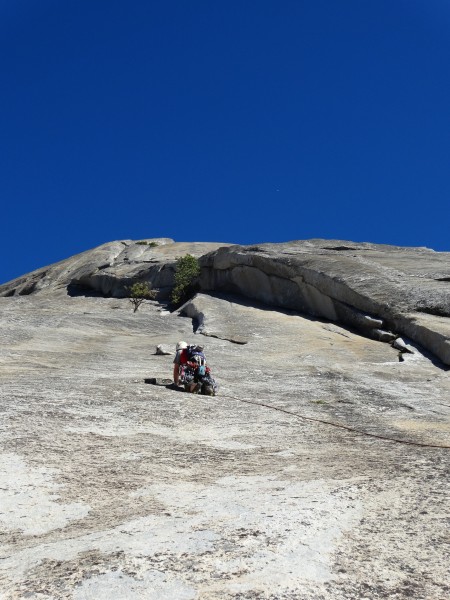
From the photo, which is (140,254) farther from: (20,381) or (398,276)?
(20,381)

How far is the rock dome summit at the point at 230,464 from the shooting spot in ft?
18.1

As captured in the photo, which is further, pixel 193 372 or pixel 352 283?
pixel 352 283

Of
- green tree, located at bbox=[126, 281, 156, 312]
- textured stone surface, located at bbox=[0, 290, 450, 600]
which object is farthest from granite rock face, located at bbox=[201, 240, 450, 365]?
textured stone surface, located at bbox=[0, 290, 450, 600]

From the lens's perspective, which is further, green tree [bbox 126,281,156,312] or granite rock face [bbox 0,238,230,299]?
granite rock face [bbox 0,238,230,299]

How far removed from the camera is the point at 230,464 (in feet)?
32.9

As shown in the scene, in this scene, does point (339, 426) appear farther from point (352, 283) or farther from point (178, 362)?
point (352, 283)

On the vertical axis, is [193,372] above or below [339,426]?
above

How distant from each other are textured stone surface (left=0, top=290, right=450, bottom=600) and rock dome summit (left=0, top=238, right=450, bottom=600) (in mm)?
29

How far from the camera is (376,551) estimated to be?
239 inches

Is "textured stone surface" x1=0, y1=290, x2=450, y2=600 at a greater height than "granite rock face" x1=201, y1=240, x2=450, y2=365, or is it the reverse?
"granite rock face" x1=201, y1=240, x2=450, y2=365

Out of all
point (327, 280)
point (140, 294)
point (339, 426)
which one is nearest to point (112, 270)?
point (140, 294)

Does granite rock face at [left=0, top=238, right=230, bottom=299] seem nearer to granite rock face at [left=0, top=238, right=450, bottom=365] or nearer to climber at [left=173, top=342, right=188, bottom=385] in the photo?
granite rock face at [left=0, top=238, right=450, bottom=365]

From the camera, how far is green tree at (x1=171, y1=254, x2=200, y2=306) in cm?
4872

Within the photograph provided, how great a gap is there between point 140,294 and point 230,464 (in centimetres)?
3927
